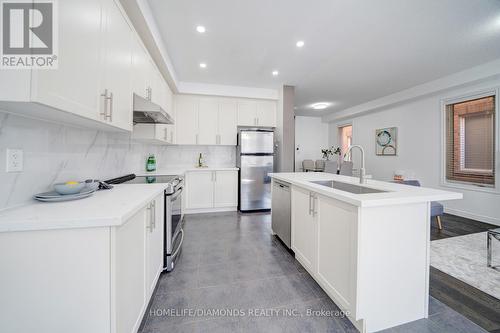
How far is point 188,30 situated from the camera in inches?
91.1

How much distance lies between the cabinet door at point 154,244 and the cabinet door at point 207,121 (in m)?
2.49

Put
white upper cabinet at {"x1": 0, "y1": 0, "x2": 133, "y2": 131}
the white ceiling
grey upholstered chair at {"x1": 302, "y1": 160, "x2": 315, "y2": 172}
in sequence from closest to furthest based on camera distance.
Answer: white upper cabinet at {"x1": 0, "y1": 0, "x2": 133, "y2": 131} < the white ceiling < grey upholstered chair at {"x1": 302, "y1": 160, "x2": 315, "y2": 172}

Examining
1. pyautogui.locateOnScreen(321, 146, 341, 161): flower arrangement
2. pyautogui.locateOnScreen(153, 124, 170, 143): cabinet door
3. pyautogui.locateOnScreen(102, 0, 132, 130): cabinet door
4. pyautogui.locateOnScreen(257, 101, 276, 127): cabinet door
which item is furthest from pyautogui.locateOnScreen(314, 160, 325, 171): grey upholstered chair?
pyautogui.locateOnScreen(102, 0, 132, 130): cabinet door

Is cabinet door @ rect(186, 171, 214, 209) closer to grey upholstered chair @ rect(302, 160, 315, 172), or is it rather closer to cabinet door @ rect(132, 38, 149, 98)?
cabinet door @ rect(132, 38, 149, 98)

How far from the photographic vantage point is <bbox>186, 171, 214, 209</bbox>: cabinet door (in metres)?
3.78

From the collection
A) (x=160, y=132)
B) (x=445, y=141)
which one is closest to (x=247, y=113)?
(x=160, y=132)

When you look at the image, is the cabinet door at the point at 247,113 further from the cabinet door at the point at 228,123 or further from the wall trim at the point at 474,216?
the wall trim at the point at 474,216

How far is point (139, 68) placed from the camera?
1935 millimetres

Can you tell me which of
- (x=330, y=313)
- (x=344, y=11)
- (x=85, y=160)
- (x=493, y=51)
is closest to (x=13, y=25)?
(x=85, y=160)

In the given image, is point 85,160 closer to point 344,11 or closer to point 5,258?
point 5,258

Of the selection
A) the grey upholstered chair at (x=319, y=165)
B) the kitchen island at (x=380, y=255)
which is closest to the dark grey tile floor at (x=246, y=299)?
the kitchen island at (x=380, y=255)

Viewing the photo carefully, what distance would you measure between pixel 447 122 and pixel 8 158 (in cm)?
595

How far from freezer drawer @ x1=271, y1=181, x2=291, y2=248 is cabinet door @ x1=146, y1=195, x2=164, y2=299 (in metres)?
1.36

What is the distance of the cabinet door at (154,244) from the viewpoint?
1345 millimetres
